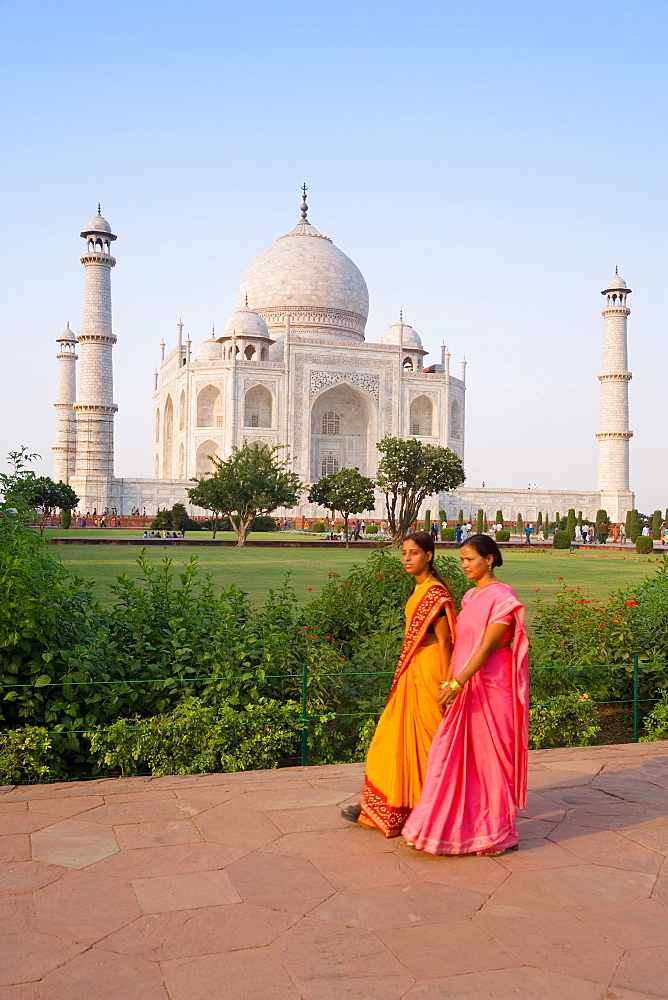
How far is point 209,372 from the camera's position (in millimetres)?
36250

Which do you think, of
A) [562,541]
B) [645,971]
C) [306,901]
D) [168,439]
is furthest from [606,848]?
[168,439]

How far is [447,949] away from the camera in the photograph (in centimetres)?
216

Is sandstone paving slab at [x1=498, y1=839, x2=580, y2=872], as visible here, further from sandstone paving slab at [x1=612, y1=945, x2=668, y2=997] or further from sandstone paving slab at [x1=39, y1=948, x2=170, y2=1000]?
sandstone paving slab at [x1=39, y1=948, x2=170, y2=1000]

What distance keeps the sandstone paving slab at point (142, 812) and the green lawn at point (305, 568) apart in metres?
4.74

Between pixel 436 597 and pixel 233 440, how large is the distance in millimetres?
33003

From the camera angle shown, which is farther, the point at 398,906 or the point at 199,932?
the point at 398,906

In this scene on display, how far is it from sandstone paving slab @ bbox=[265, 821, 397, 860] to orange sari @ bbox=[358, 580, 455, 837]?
48 mm

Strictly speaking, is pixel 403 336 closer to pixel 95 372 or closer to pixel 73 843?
pixel 95 372

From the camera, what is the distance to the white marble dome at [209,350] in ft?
129

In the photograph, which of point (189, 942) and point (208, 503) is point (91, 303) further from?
point (189, 942)

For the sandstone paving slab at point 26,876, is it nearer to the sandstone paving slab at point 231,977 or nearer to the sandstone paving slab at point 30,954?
the sandstone paving slab at point 30,954

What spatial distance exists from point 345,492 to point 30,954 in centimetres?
2168

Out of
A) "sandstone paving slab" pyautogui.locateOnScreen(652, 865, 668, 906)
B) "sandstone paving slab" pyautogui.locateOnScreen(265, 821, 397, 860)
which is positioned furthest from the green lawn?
"sandstone paving slab" pyautogui.locateOnScreen(652, 865, 668, 906)

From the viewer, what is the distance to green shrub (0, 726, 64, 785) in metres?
3.64
